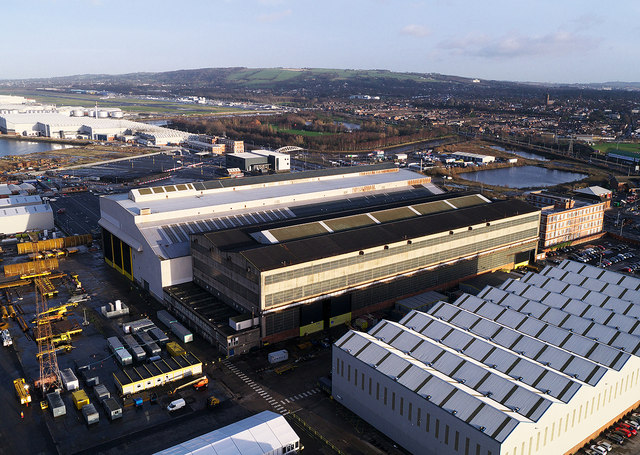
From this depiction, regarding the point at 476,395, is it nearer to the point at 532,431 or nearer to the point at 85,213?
the point at 532,431

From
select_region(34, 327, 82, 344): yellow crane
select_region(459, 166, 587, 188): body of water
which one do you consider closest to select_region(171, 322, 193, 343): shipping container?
select_region(34, 327, 82, 344): yellow crane

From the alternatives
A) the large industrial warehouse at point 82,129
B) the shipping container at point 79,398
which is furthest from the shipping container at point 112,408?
the large industrial warehouse at point 82,129

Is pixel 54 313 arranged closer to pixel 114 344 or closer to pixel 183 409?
pixel 114 344

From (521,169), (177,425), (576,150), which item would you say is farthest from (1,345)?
(576,150)

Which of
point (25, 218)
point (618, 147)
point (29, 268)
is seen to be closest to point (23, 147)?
point (25, 218)

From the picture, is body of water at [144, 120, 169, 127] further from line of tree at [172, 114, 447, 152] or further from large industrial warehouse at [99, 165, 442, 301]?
large industrial warehouse at [99, 165, 442, 301]

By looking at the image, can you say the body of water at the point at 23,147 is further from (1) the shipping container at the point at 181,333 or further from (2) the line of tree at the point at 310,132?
(1) the shipping container at the point at 181,333

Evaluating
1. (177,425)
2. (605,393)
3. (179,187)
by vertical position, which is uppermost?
(179,187)
